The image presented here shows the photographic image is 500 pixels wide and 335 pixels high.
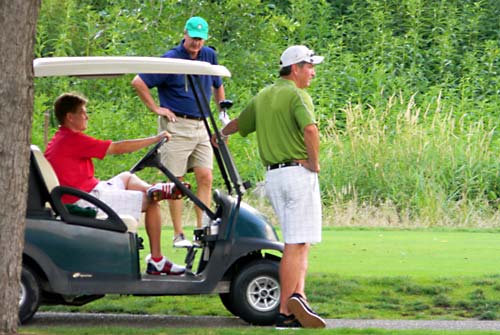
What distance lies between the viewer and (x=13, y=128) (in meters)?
7.22

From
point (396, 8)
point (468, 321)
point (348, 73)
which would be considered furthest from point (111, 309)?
point (396, 8)

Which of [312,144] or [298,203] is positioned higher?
[312,144]

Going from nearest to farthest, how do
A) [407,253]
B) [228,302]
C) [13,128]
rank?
1. [13,128]
2. [228,302]
3. [407,253]

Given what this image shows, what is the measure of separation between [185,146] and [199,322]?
6.53ft

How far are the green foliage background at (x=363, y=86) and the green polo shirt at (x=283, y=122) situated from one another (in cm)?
719

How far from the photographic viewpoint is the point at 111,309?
32.6ft

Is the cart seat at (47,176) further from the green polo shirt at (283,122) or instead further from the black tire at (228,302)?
the green polo shirt at (283,122)

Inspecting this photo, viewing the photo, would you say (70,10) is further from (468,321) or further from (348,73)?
(468,321)

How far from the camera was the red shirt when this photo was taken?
9.03 m

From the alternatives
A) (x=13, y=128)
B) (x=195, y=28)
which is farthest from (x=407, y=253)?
(x=13, y=128)

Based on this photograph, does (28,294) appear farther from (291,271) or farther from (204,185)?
(204,185)

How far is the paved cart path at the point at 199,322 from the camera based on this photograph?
29.4ft

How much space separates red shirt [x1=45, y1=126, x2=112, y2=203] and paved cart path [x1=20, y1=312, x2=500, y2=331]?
924 mm

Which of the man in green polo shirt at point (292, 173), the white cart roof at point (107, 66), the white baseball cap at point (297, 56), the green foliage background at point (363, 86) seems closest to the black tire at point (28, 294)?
the white cart roof at point (107, 66)
